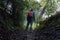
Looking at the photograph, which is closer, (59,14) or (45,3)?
(59,14)

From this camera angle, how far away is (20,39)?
10672 millimetres

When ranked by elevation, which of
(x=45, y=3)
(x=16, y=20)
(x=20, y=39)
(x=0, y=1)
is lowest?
(x=20, y=39)

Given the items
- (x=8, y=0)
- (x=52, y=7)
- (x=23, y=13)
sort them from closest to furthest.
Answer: (x=8, y=0) < (x=23, y=13) < (x=52, y=7)

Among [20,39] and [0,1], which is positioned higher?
[0,1]

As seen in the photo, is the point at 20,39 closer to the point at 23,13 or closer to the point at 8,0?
the point at 8,0

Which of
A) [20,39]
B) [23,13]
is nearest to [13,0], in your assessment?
[23,13]

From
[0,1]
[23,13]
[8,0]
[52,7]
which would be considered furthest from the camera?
[52,7]

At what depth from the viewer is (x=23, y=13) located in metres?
16.8

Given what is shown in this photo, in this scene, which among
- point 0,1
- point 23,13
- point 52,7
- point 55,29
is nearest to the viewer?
point 55,29

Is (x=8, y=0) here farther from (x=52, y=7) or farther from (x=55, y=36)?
(x=52, y=7)

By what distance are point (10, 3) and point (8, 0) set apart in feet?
1.40

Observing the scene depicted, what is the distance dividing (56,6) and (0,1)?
37.3 feet

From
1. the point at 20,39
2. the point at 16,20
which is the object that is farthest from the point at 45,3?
the point at 20,39

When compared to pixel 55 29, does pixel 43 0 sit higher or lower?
higher
